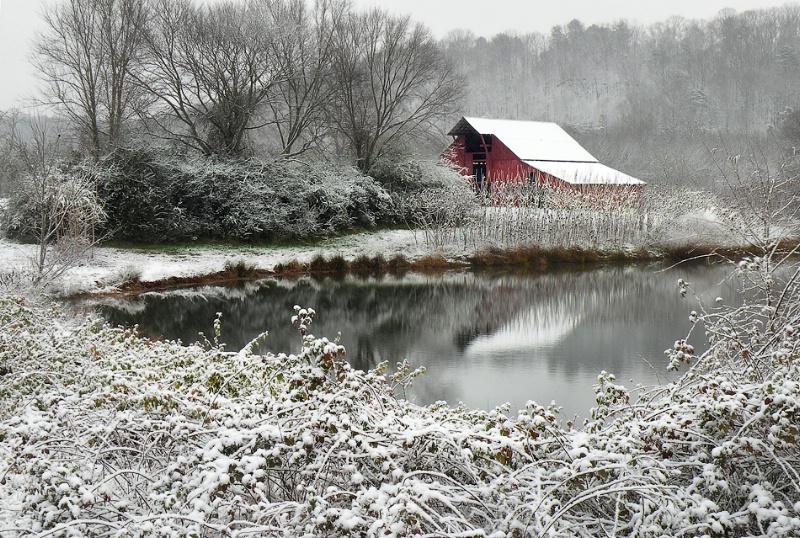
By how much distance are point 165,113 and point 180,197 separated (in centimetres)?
436

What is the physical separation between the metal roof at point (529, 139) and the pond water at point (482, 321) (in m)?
12.6

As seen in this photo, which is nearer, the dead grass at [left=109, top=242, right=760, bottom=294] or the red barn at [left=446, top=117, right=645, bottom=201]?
the dead grass at [left=109, top=242, right=760, bottom=294]

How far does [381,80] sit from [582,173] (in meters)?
10.2

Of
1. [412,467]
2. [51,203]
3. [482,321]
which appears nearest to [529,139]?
[482,321]

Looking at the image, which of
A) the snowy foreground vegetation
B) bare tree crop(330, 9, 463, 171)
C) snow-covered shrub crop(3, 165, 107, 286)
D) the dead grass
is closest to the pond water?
the dead grass

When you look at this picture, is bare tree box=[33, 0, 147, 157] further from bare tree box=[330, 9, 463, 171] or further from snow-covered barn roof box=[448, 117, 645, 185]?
snow-covered barn roof box=[448, 117, 645, 185]

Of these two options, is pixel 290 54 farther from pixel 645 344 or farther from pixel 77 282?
pixel 645 344

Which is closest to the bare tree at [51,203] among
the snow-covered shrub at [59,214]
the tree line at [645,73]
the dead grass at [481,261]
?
the snow-covered shrub at [59,214]

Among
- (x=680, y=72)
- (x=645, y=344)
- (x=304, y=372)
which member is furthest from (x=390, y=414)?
(x=680, y=72)

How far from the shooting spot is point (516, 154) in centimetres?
3272

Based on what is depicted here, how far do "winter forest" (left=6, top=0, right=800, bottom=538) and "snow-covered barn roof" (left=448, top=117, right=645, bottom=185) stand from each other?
2593mm

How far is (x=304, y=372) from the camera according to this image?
4082mm

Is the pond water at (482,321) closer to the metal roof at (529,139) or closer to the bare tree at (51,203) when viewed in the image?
the bare tree at (51,203)

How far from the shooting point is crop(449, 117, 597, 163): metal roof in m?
33.7
